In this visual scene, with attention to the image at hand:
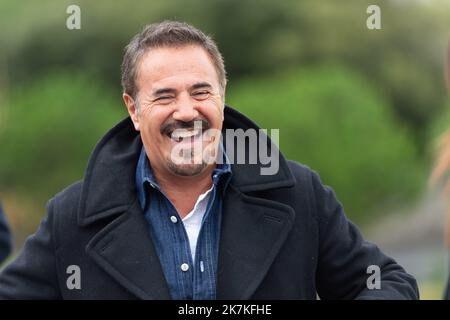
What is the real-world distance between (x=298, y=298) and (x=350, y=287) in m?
0.18

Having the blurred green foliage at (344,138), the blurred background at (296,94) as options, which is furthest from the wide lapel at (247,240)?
the blurred green foliage at (344,138)

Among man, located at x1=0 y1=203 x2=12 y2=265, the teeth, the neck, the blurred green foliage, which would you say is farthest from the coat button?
the blurred green foliage

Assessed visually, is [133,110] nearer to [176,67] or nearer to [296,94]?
[176,67]

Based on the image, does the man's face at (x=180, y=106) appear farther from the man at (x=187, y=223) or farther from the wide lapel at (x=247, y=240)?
the wide lapel at (x=247, y=240)

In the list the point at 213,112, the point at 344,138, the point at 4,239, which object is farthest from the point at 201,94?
the point at 344,138

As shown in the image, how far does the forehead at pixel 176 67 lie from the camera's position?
2426 millimetres

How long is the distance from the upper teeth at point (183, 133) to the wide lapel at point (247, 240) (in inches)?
10.4

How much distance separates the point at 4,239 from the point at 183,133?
1631 millimetres

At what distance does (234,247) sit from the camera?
8.17 feet

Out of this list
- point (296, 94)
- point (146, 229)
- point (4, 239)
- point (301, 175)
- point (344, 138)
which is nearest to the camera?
point (146, 229)

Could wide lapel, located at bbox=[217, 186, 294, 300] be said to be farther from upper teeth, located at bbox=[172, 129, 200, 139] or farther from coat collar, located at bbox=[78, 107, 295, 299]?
upper teeth, located at bbox=[172, 129, 200, 139]

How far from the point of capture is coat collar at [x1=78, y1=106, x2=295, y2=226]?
252 cm

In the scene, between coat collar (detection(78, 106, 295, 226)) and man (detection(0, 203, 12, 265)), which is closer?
coat collar (detection(78, 106, 295, 226))
